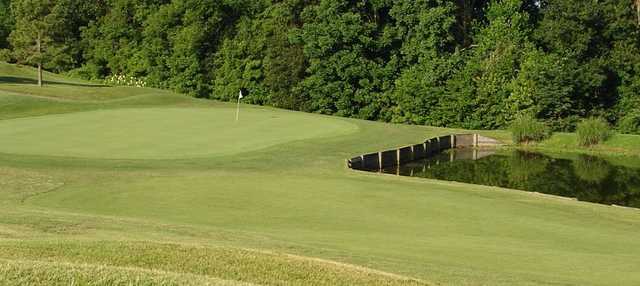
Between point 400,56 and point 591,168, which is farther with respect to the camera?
point 400,56

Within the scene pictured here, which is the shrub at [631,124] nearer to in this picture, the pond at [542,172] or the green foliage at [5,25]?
the pond at [542,172]

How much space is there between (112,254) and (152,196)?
35.5 ft

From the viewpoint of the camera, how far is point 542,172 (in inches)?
1334

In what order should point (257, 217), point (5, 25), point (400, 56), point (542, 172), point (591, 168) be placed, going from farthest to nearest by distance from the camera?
point (5, 25) → point (400, 56) → point (591, 168) → point (542, 172) → point (257, 217)

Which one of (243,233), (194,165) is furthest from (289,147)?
(243,233)

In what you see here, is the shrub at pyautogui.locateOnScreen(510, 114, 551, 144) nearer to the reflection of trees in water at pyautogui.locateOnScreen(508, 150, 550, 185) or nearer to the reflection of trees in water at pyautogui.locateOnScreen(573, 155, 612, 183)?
the reflection of trees in water at pyautogui.locateOnScreen(508, 150, 550, 185)

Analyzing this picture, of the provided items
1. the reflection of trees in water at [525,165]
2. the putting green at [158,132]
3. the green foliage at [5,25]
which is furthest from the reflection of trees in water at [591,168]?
the green foliage at [5,25]

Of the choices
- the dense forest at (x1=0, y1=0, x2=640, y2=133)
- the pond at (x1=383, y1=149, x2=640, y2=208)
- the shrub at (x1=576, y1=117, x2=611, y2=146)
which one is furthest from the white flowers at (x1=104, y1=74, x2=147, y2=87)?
the shrub at (x1=576, y1=117, x2=611, y2=146)

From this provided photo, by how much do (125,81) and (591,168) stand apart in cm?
4176

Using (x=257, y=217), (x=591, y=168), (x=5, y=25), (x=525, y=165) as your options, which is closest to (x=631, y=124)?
(x=591, y=168)

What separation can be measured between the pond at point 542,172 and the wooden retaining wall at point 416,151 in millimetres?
396

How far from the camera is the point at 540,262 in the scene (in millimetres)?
14672

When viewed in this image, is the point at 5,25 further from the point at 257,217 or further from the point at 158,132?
the point at 257,217

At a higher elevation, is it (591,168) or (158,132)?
(158,132)
